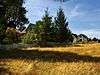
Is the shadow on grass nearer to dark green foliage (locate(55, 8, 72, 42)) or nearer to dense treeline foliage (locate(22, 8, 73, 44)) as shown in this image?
dense treeline foliage (locate(22, 8, 73, 44))

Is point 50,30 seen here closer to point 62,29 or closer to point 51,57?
point 62,29

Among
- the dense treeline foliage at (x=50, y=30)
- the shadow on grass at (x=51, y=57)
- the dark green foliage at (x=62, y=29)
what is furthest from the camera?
the dark green foliage at (x=62, y=29)

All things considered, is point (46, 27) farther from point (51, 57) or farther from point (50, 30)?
point (51, 57)

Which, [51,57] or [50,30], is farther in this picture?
[50,30]

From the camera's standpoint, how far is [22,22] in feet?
343

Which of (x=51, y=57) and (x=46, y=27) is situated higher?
(x=46, y=27)

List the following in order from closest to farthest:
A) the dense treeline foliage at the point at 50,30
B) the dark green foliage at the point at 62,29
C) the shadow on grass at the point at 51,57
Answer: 1. the shadow on grass at the point at 51,57
2. the dense treeline foliage at the point at 50,30
3. the dark green foliage at the point at 62,29

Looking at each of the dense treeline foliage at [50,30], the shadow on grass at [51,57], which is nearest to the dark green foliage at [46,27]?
the dense treeline foliage at [50,30]

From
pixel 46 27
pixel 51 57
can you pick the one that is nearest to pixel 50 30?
pixel 46 27

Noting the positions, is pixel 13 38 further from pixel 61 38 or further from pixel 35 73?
pixel 35 73

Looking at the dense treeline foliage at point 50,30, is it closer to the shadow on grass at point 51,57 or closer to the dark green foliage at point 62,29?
the dark green foliage at point 62,29

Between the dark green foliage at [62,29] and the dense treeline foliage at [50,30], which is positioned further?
the dark green foliage at [62,29]

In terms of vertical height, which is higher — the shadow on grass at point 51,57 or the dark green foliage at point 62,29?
the dark green foliage at point 62,29

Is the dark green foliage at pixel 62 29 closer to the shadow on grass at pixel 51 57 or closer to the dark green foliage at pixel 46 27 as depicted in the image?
the dark green foliage at pixel 46 27
